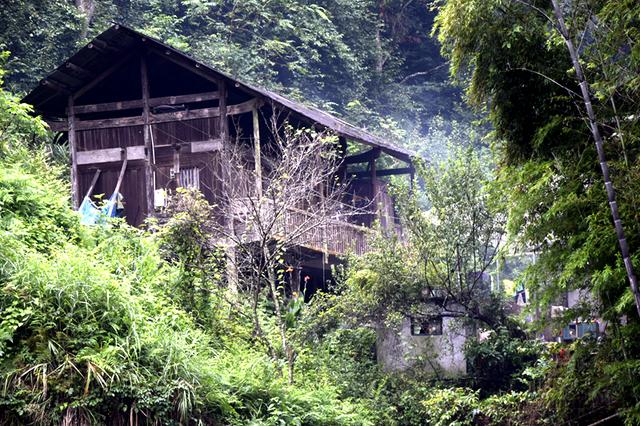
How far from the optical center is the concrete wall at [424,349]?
15.8m

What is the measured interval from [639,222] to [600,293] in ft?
2.76

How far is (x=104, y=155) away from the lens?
1948 centimetres

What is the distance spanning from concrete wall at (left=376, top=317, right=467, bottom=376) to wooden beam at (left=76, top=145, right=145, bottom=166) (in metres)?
6.92

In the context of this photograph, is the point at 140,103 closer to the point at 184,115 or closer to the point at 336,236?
the point at 184,115

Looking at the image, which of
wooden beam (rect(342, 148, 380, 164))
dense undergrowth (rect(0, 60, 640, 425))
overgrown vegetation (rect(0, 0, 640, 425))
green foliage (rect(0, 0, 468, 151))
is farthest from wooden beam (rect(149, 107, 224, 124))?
green foliage (rect(0, 0, 468, 151))

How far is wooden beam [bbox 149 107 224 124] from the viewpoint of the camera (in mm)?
18828

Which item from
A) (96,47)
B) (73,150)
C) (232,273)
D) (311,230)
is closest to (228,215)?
(232,273)

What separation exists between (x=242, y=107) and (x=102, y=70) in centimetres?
346

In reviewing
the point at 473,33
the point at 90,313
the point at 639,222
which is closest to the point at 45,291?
the point at 90,313

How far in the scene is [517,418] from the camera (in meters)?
12.6

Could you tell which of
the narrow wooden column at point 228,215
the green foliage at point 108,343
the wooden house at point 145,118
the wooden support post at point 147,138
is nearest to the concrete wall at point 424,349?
the green foliage at point 108,343

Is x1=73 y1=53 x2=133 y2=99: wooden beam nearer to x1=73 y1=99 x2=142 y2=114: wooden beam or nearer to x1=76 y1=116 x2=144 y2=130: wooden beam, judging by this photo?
x1=73 y1=99 x2=142 y2=114: wooden beam

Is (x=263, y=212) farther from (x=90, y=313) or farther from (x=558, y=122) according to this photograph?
(x=558, y=122)

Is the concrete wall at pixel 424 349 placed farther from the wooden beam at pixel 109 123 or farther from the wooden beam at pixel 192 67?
the wooden beam at pixel 109 123
